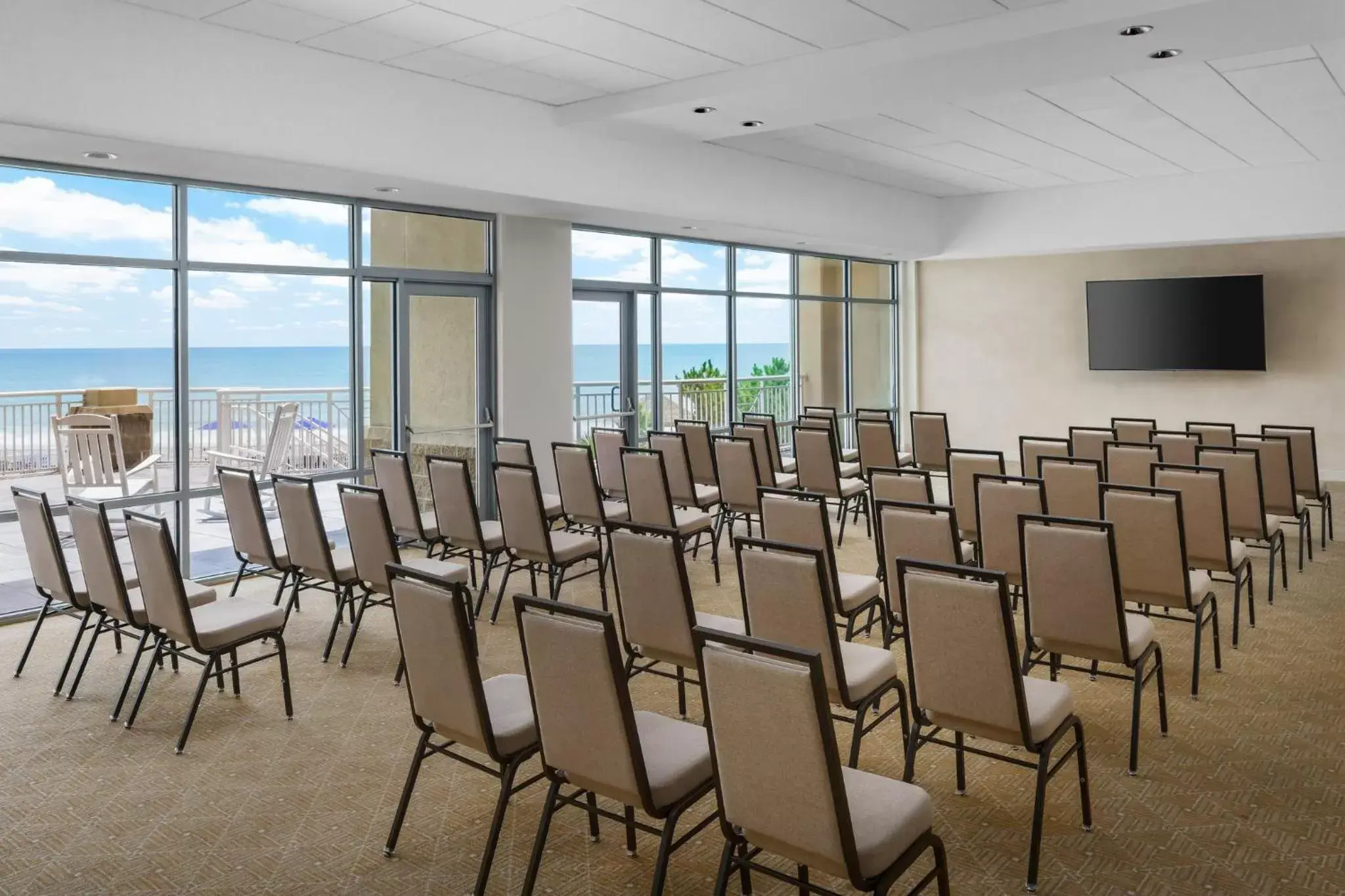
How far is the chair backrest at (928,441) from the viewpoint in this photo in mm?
9555

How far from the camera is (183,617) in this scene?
4.25m

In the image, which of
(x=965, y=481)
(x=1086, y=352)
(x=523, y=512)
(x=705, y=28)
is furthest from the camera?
(x=1086, y=352)

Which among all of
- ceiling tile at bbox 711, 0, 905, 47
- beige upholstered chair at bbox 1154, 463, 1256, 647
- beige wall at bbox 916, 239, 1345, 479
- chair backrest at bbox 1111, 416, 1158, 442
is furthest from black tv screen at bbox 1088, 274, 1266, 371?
ceiling tile at bbox 711, 0, 905, 47

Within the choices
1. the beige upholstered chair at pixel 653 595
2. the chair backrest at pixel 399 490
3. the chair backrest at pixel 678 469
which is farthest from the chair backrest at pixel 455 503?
the beige upholstered chair at pixel 653 595

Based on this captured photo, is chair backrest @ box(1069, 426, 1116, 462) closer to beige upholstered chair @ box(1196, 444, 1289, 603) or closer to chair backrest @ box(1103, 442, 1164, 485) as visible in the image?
chair backrest @ box(1103, 442, 1164, 485)

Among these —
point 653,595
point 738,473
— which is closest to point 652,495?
point 738,473

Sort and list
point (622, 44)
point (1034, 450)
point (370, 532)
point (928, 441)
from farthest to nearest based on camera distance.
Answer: point (928, 441)
point (1034, 450)
point (622, 44)
point (370, 532)

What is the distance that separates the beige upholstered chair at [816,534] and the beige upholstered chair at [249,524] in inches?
106

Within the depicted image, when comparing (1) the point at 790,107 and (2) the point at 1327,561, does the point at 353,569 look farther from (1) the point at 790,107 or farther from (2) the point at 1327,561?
(2) the point at 1327,561

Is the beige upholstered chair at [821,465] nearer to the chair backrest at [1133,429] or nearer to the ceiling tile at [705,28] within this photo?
the chair backrest at [1133,429]

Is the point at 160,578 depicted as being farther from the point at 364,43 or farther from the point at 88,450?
the point at 364,43

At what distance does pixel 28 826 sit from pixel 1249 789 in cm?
437

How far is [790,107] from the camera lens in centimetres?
697

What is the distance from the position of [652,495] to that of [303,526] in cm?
214
